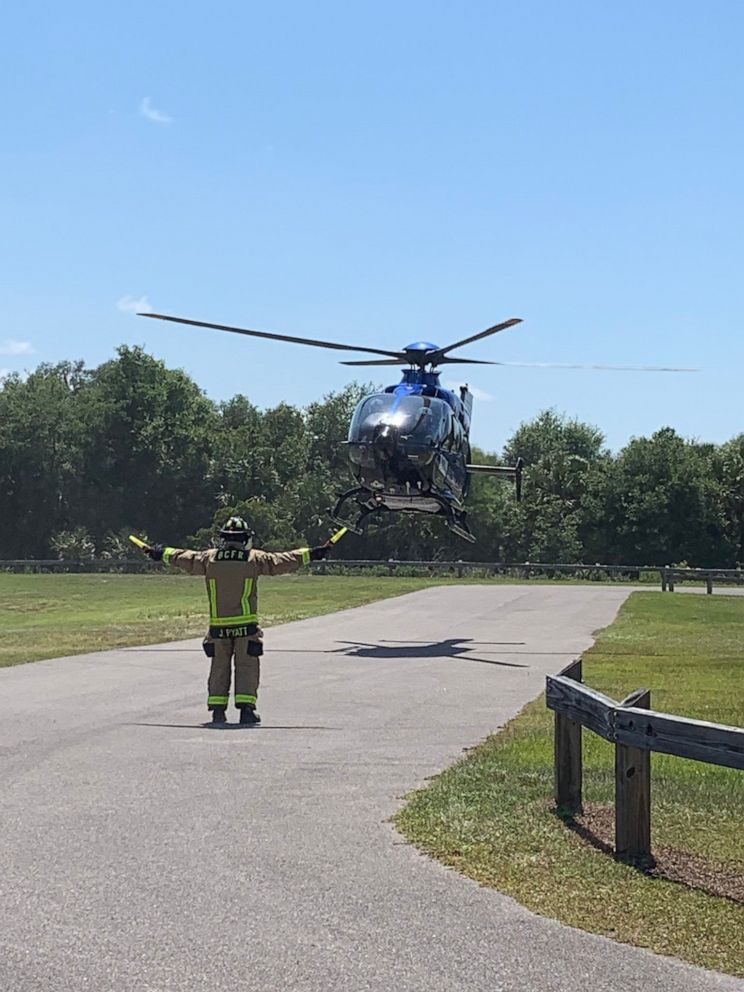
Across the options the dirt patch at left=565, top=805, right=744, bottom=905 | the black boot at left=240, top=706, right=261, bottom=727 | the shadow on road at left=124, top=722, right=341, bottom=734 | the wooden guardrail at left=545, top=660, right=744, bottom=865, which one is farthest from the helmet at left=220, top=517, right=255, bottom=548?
the dirt patch at left=565, top=805, right=744, bottom=905

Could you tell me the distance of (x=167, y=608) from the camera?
3497 centimetres

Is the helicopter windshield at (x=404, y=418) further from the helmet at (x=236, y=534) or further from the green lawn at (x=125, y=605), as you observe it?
the helmet at (x=236, y=534)

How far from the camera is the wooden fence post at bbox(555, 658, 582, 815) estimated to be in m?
8.52

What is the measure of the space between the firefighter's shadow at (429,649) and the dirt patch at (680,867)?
11.4 m

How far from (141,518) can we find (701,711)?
79379 millimetres

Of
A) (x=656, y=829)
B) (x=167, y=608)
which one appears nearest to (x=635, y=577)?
(x=167, y=608)

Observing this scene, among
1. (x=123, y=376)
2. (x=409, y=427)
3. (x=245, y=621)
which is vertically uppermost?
(x=123, y=376)

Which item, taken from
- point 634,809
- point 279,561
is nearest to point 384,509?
point 279,561

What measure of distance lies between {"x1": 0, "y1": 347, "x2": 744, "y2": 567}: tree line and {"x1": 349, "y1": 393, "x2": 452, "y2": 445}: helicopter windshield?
55.7 meters

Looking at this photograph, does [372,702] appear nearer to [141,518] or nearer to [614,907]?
[614,907]

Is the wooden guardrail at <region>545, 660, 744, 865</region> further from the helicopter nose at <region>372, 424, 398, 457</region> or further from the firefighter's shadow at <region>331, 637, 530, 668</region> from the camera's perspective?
the helicopter nose at <region>372, 424, 398, 457</region>

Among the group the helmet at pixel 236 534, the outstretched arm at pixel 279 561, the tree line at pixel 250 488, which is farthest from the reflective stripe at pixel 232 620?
the tree line at pixel 250 488

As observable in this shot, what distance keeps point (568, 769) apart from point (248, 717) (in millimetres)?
4845

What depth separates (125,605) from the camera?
3788 centimetres
